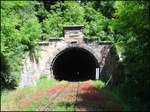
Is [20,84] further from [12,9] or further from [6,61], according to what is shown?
[12,9]

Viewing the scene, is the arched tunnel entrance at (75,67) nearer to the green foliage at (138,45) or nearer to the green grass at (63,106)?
the green foliage at (138,45)

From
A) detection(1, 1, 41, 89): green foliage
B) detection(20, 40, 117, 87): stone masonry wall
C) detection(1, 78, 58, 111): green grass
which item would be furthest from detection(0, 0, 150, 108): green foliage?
detection(1, 78, 58, 111): green grass

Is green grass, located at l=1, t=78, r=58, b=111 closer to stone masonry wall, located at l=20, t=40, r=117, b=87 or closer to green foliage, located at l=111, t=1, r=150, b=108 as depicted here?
green foliage, located at l=111, t=1, r=150, b=108

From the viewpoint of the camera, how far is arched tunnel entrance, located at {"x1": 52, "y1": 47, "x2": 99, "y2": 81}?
1805 inches

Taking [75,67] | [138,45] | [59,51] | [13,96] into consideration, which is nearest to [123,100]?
[138,45]

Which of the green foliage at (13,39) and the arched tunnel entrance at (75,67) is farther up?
the green foliage at (13,39)

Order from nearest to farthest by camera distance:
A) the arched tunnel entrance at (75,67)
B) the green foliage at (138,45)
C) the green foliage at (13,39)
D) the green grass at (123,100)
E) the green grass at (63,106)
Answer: the green grass at (63,106) → the green grass at (123,100) → the green foliage at (138,45) → the green foliage at (13,39) → the arched tunnel entrance at (75,67)

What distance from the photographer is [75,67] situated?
52.2 m

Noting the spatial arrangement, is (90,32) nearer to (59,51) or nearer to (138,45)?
(59,51)

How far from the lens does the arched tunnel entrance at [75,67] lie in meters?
45.8

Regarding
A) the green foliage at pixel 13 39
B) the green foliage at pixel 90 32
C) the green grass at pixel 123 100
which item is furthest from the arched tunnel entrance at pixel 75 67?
the green grass at pixel 123 100

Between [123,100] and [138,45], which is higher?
[138,45]

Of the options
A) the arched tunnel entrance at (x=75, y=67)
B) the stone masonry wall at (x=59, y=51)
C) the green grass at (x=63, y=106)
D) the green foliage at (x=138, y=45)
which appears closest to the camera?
the green grass at (x=63, y=106)

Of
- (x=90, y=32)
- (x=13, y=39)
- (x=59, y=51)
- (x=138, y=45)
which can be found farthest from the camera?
(x=90, y=32)
